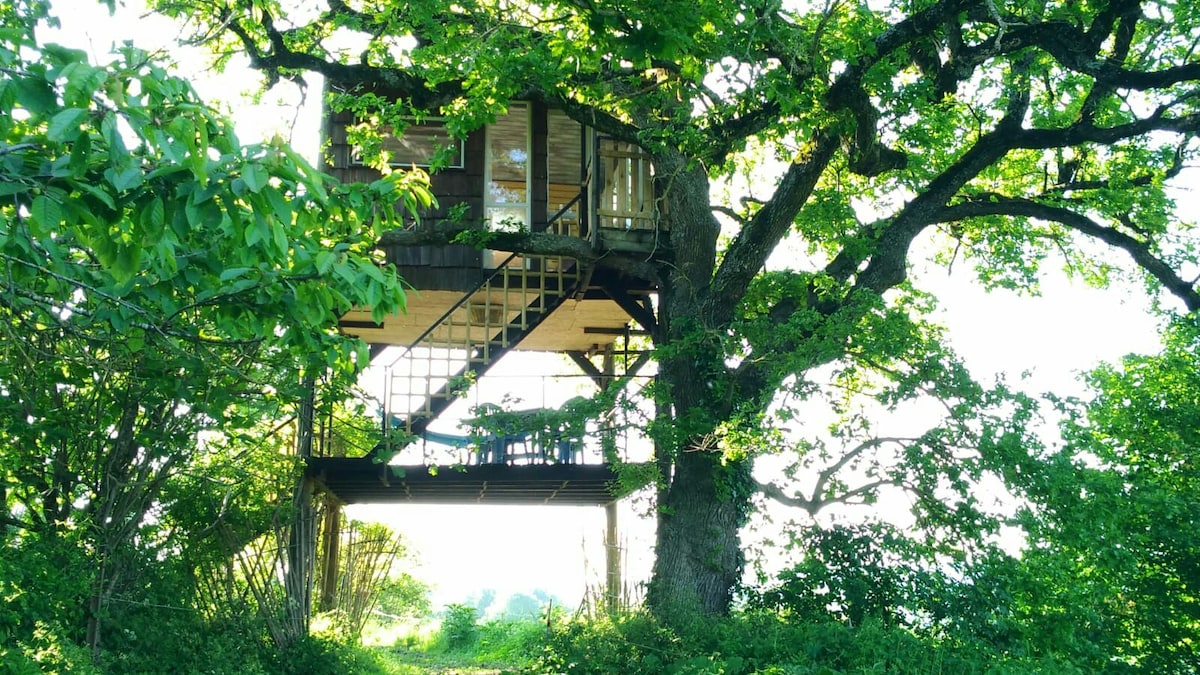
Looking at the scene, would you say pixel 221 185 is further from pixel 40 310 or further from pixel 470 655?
pixel 470 655

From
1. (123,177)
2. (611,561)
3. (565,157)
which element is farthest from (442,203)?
(123,177)

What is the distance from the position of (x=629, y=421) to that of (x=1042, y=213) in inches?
221

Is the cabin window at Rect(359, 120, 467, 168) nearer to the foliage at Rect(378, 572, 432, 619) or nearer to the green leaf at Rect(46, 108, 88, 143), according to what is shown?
the foliage at Rect(378, 572, 432, 619)

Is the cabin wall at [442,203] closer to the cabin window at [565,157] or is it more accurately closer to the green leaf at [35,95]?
the cabin window at [565,157]

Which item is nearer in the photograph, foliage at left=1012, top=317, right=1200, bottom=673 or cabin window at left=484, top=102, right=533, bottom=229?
foliage at left=1012, top=317, right=1200, bottom=673

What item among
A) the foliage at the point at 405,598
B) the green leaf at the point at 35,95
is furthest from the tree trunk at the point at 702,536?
the foliage at the point at 405,598

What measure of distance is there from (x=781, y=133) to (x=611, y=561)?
27.1 ft

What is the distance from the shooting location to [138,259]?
4887mm

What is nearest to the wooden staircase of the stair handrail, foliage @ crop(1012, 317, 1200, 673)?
the stair handrail

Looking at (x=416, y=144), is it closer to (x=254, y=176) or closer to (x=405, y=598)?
(x=405, y=598)

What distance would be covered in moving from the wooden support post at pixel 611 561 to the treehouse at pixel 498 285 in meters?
0.62

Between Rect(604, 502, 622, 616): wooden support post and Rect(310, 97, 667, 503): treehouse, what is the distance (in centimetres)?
62

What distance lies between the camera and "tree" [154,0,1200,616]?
37.7 ft

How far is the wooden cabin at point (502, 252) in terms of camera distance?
15156 millimetres
